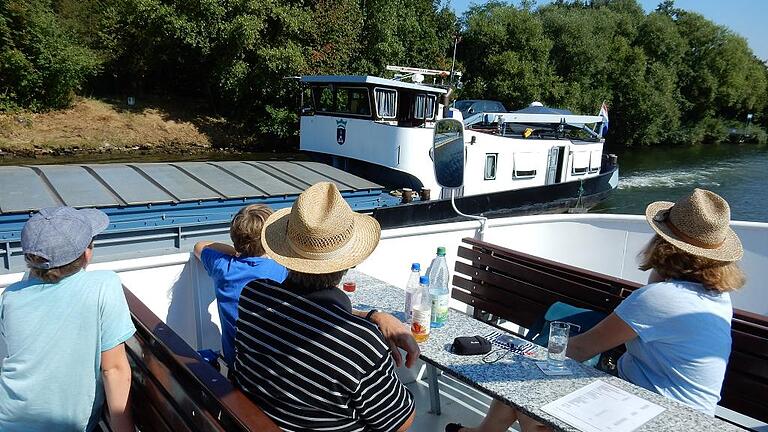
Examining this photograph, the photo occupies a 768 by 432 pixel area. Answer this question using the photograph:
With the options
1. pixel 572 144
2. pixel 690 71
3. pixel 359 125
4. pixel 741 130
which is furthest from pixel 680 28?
pixel 359 125

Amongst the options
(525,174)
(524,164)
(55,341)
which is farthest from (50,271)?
(525,174)

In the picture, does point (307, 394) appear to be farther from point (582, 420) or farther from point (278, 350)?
point (582, 420)

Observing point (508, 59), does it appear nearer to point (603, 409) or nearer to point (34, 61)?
point (34, 61)

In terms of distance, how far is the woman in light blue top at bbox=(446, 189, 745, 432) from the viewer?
2.19 meters

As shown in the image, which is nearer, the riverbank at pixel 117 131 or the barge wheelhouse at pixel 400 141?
the barge wheelhouse at pixel 400 141

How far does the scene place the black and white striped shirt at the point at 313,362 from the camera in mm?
1755

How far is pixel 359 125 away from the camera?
1079 centimetres

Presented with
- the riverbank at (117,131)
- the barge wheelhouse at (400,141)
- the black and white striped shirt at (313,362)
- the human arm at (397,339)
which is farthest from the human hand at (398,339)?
the riverbank at (117,131)

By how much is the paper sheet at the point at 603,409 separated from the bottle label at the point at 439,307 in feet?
2.43

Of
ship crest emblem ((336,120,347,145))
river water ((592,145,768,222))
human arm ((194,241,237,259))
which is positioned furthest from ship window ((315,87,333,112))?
river water ((592,145,768,222))

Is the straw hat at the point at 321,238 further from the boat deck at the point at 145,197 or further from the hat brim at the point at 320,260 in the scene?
the boat deck at the point at 145,197

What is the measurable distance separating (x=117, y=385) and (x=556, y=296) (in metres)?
2.56

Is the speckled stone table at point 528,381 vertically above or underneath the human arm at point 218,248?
underneath

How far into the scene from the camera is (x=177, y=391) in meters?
1.81
